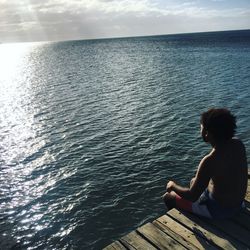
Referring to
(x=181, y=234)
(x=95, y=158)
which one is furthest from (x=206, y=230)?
(x=95, y=158)

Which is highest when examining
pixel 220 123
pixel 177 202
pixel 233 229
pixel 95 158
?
pixel 220 123

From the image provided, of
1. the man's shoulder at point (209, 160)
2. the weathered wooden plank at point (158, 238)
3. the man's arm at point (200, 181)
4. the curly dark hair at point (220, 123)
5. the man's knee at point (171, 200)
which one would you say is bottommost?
the weathered wooden plank at point (158, 238)

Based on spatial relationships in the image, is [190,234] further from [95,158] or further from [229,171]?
[95,158]

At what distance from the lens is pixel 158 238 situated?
7.99 metres

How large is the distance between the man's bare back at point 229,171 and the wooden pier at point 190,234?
76cm

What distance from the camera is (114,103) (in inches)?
1284

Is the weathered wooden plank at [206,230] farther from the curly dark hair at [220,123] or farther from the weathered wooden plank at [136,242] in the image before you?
the curly dark hair at [220,123]

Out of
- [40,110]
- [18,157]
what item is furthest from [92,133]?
[40,110]

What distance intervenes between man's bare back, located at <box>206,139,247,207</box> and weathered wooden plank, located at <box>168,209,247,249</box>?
0.82 m

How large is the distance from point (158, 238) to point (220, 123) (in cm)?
325

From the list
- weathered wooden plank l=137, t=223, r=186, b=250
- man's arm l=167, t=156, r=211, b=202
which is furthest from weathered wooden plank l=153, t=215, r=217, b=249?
man's arm l=167, t=156, r=211, b=202

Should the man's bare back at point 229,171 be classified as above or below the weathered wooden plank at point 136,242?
above

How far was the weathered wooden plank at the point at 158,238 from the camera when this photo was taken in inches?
303

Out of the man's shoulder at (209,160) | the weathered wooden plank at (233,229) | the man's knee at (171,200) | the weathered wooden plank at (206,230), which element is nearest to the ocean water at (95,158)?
the man's knee at (171,200)
